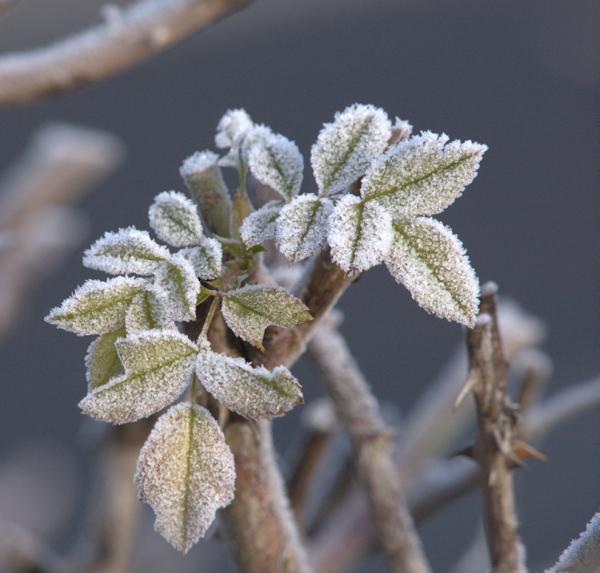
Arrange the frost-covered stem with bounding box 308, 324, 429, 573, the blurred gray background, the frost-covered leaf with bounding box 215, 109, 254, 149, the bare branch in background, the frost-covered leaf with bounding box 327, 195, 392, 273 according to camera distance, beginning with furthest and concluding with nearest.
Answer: the blurred gray background
the bare branch in background
the frost-covered stem with bounding box 308, 324, 429, 573
the frost-covered leaf with bounding box 215, 109, 254, 149
the frost-covered leaf with bounding box 327, 195, 392, 273

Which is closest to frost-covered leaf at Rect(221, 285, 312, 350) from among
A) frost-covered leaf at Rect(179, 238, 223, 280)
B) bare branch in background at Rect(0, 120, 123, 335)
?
frost-covered leaf at Rect(179, 238, 223, 280)

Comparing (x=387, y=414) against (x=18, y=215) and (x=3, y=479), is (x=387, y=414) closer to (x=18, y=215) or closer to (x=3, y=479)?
(x=18, y=215)

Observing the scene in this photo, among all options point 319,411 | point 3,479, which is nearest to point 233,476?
point 319,411

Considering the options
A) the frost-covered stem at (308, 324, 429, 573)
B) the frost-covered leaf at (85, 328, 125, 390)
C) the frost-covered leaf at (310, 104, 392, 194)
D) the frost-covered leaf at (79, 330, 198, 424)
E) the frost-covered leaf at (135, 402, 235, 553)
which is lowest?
the frost-covered stem at (308, 324, 429, 573)

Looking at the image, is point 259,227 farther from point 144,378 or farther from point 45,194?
point 45,194

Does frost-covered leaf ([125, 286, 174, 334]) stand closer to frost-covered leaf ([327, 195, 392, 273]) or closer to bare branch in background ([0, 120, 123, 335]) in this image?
frost-covered leaf ([327, 195, 392, 273])

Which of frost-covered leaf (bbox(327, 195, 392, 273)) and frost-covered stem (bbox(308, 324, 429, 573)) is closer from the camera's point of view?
frost-covered leaf (bbox(327, 195, 392, 273))
